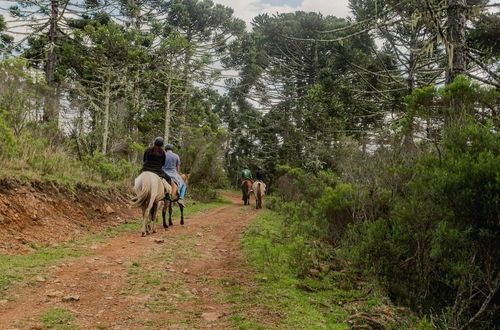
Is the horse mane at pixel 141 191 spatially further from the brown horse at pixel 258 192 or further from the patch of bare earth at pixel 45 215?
the brown horse at pixel 258 192

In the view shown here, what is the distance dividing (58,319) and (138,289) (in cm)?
118

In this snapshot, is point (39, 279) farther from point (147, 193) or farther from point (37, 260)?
point (147, 193)

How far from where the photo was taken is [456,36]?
8.72 metres

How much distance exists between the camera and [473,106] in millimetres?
6305

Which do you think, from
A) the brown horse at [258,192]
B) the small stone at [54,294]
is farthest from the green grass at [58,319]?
the brown horse at [258,192]

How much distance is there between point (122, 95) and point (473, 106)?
1861 cm

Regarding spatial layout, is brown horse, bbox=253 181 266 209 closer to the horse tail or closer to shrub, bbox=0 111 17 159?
the horse tail

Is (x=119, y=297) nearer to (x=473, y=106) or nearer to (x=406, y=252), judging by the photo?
(x=406, y=252)

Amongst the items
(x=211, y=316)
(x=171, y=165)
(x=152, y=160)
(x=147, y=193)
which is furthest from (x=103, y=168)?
(x=211, y=316)

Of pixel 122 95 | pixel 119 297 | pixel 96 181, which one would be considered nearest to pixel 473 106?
pixel 119 297

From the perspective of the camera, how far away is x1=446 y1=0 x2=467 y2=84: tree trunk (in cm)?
854

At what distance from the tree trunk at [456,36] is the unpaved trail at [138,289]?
19.2 ft

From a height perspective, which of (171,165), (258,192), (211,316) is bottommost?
(211,316)

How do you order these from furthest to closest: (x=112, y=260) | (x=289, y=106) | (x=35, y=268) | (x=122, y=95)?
(x=289, y=106)
(x=122, y=95)
(x=112, y=260)
(x=35, y=268)
